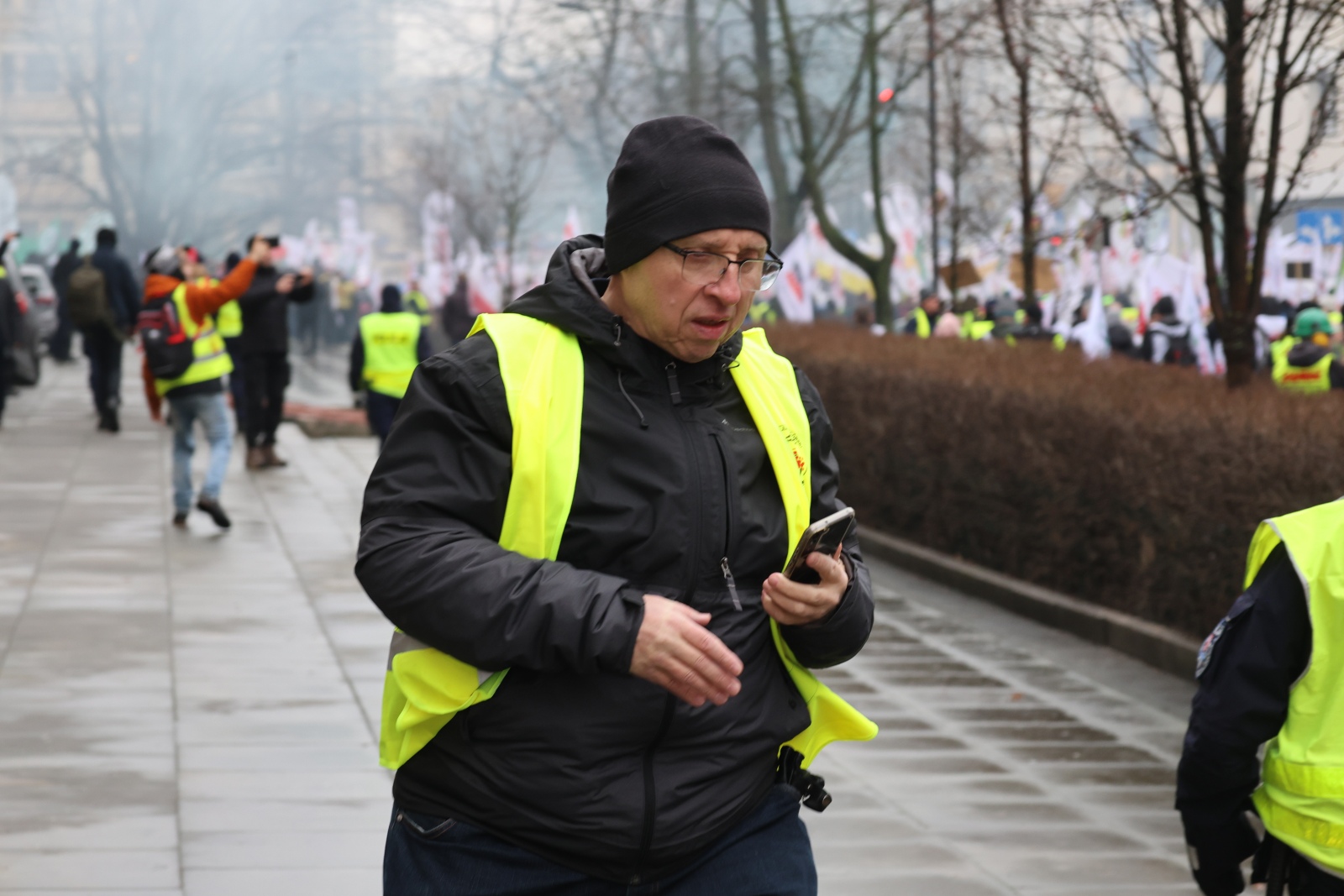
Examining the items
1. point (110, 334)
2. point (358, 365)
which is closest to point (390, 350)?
point (358, 365)

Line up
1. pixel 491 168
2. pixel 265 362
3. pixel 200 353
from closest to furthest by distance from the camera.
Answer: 1. pixel 200 353
2. pixel 265 362
3. pixel 491 168

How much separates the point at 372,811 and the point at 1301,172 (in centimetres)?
693

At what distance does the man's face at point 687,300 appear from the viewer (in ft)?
9.17

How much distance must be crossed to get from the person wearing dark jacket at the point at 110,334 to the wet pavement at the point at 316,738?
7.17 metres

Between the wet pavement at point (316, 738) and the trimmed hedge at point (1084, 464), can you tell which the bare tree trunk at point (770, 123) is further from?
the wet pavement at point (316, 738)

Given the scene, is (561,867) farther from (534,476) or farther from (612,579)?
(534,476)

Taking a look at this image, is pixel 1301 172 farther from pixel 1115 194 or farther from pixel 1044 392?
pixel 1044 392

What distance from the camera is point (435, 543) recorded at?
2.63 metres

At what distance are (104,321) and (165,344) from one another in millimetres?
7860

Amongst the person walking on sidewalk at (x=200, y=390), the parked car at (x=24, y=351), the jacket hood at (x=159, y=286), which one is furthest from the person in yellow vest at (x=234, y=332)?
the person walking on sidewalk at (x=200, y=390)

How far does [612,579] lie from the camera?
2.63 meters

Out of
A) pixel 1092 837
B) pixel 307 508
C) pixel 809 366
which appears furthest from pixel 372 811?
pixel 809 366

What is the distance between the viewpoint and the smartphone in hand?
2.65 m

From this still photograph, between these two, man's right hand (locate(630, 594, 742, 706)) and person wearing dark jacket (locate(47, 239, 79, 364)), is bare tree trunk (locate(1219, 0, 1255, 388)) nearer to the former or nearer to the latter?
man's right hand (locate(630, 594, 742, 706))
